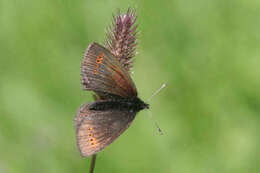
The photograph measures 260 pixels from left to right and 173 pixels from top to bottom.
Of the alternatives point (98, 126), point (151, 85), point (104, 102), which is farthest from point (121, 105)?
point (151, 85)

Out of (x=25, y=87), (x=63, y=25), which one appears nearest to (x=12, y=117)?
(x=25, y=87)

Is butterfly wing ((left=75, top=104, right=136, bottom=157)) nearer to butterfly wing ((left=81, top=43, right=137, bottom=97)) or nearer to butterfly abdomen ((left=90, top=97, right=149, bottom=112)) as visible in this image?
butterfly abdomen ((left=90, top=97, right=149, bottom=112))

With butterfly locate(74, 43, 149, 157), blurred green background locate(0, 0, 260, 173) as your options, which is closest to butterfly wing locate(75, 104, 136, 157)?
butterfly locate(74, 43, 149, 157)

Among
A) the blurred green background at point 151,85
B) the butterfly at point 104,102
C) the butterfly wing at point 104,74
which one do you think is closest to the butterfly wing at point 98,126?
the butterfly at point 104,102

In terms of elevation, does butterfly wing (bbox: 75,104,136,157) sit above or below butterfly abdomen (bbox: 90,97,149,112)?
below

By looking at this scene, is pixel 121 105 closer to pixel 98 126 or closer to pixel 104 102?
pixel 104 102

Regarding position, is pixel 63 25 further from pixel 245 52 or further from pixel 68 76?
pixel 245 52
